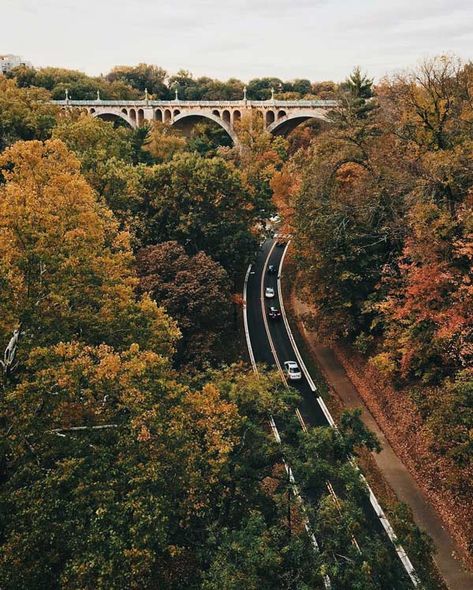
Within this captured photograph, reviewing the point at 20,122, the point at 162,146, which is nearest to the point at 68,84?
the point at 162,146

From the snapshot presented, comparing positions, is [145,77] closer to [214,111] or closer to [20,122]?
[214,111]

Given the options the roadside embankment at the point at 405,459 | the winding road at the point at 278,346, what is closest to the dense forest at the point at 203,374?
the roadside embankment at the point at 405,459

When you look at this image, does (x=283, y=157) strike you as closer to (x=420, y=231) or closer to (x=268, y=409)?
(x=420, y=231)

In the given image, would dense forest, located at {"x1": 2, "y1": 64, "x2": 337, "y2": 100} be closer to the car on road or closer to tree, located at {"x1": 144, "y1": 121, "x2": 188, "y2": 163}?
tree, located at {"x1": 144, "y1": 121, "x2": 188, "y2": 163}

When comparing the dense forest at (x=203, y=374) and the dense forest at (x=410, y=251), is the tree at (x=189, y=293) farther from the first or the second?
the dense forest at (x=410, y=251)

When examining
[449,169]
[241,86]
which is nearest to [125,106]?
[241,86]
